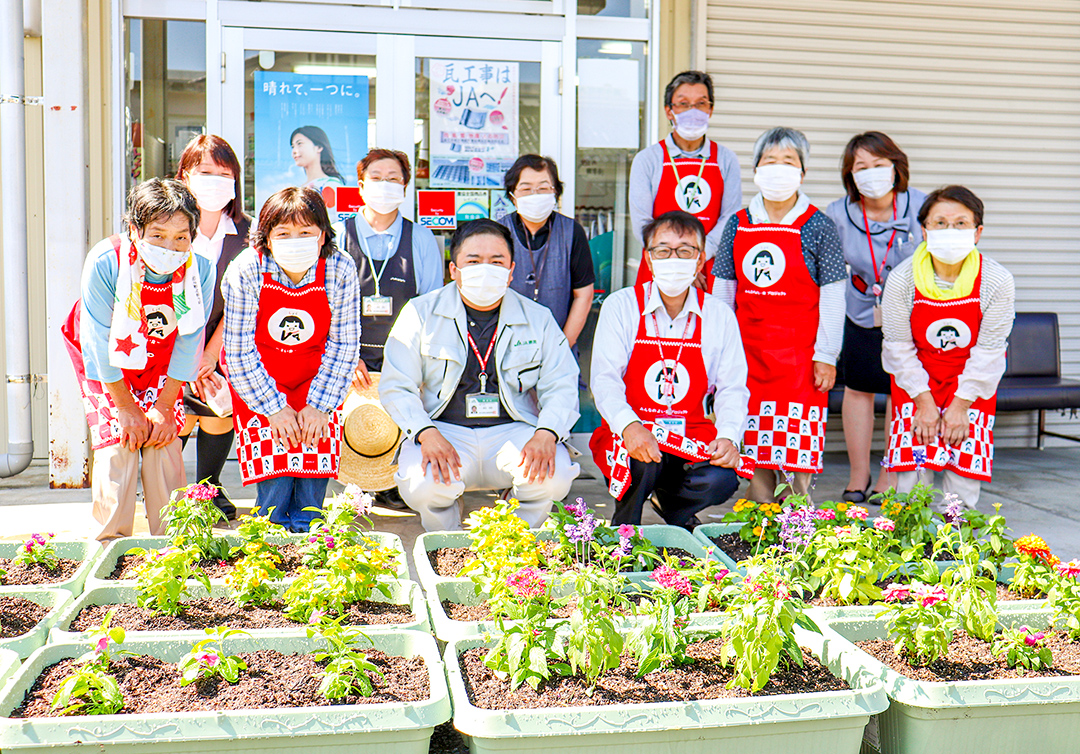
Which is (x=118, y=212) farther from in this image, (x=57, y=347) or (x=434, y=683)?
(x=434, y=683)

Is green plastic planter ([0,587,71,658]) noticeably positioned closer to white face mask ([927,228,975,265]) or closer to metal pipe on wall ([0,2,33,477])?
metal pipe on wall ([0,2,33,477])

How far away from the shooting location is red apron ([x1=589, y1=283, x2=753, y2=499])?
390 cm

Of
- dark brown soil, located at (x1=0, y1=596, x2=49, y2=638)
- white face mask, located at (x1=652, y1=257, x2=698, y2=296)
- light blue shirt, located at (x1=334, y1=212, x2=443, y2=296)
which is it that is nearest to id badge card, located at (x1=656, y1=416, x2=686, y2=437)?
white face mask, located at (x1=652, y1=257, x2=698, y2=296)

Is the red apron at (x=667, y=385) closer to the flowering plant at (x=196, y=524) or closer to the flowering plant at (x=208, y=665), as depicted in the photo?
the flowering plant at (x=196, y=524)

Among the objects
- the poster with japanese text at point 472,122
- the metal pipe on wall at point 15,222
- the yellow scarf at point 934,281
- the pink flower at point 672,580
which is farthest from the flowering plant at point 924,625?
the metal pipe on wall at point 15,222

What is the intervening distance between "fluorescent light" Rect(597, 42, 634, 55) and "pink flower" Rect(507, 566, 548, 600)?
438 centimetres

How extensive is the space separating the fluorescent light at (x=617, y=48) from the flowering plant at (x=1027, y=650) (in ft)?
14.9

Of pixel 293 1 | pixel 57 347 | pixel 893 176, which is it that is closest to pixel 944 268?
pixel 893 176

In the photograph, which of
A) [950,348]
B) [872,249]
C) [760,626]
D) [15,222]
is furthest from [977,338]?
[15,222]

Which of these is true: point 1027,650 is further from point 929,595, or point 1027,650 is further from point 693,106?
point 693,106

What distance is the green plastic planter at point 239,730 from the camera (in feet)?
5.86

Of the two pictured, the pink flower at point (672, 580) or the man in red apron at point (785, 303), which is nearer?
the pink flower at point (672, 580)

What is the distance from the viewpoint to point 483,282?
3730 mm

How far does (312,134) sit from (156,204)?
7.68ft
